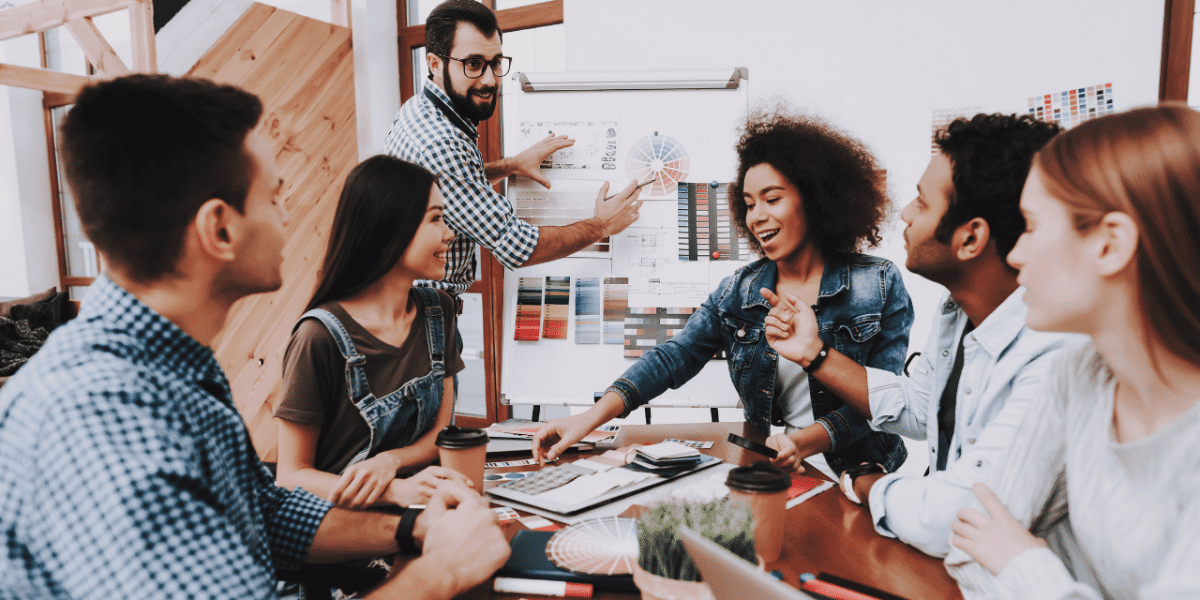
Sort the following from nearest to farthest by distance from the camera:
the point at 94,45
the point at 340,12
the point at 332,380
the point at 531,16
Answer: the point at 332,380 < the point at 94,45 < the point at 531,16 < the point at 340,12

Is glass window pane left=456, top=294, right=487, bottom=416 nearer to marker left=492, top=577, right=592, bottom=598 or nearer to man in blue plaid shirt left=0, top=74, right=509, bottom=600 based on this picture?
man in blue plaid shirt left=0, top=74, right=509, bottom=600

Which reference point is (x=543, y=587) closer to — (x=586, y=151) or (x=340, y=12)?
(x=586, y=151)

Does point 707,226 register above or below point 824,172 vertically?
below

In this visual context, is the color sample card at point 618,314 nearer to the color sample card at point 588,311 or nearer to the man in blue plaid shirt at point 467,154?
the color sample card at point 588,311

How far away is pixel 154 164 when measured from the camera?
27.9 inches

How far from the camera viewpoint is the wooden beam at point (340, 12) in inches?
138

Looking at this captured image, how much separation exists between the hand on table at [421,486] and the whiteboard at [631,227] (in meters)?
1.20

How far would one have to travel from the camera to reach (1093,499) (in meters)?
0.77

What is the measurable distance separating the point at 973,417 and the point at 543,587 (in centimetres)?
83

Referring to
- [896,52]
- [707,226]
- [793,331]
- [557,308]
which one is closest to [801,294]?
[793,331]

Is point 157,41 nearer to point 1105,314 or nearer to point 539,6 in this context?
point 539,6

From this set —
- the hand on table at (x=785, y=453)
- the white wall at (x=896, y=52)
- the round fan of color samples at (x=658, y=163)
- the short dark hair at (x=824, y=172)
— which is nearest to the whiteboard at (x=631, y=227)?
the round fan of color samples at (x=658, y=163)

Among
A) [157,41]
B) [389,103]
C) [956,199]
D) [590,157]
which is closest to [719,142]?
[590,157]

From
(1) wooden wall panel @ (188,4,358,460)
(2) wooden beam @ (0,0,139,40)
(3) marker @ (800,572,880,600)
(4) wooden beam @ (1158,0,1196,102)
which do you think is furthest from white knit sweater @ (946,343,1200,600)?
(2) wooden beam @ (0,0,139,40)
